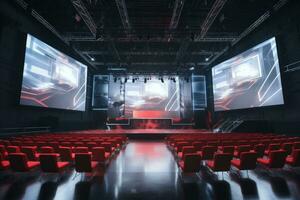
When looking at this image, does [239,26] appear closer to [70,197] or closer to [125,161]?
[125,161]

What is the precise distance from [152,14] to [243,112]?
11.3 m

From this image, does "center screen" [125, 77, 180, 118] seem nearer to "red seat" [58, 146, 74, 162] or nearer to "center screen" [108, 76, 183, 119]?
"center screen" [108, 76, 183, 119]

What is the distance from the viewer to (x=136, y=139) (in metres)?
13.4

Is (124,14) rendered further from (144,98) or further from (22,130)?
(144,98)

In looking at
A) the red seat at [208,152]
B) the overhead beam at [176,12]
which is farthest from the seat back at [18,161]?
the overhead beam at [176,12]

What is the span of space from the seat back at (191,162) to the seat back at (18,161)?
423 centimetres

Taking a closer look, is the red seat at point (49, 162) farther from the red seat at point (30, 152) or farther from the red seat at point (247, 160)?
the red seat at point (247, 160)

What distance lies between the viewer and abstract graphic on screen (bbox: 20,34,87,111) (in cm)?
961

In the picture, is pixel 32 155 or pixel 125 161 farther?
pixel 125 161

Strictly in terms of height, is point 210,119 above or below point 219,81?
below

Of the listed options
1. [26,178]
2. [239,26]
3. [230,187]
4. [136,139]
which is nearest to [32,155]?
[26,178]

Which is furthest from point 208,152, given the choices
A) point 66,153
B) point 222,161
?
point 66,153

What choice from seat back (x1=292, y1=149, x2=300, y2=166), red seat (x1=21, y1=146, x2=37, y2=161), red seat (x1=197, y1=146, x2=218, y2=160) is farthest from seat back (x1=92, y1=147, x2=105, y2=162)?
seat back (x1=292, y1=149, x2=300, y2=166)

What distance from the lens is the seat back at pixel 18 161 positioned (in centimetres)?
398
